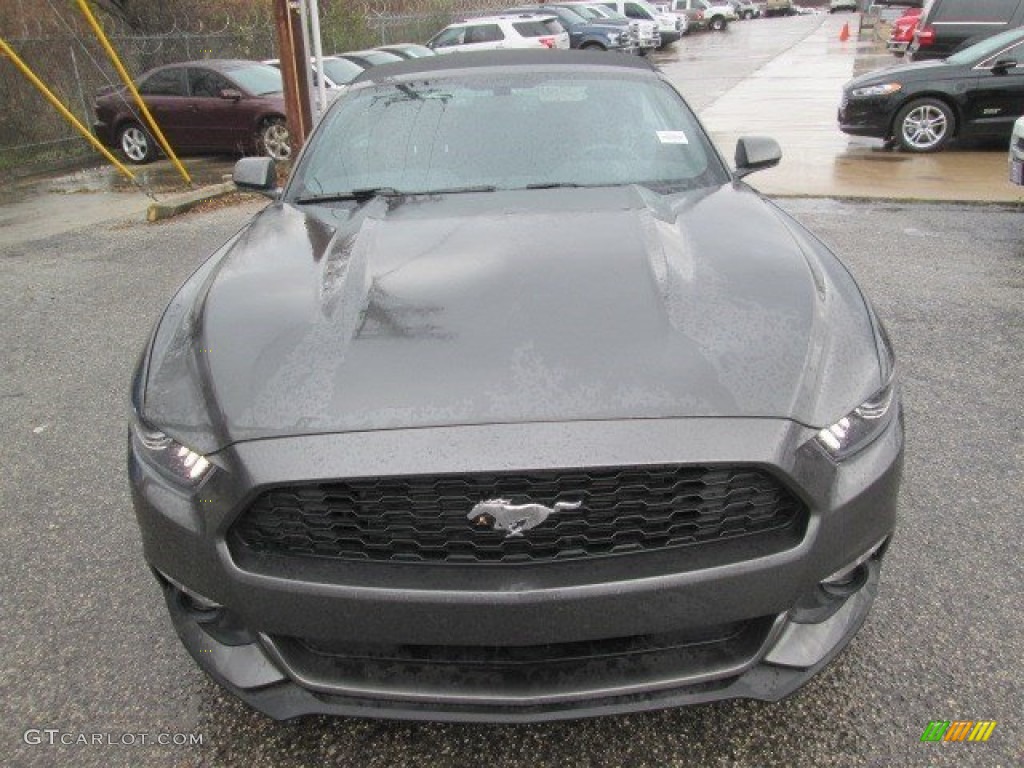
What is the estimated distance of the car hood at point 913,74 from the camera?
10133 millimetres

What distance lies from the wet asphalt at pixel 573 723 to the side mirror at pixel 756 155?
1.28 m

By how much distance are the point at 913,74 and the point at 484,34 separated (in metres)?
14.3

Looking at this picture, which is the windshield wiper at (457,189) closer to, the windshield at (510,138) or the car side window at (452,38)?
the windshield at (510,138)

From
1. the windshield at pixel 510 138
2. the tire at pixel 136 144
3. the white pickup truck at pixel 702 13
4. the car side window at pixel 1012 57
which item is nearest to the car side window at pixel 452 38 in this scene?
the tire at pixel 136 144

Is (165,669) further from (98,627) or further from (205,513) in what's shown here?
(205,513)

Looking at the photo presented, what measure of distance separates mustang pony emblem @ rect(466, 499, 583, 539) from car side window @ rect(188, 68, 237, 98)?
1293 centimetres

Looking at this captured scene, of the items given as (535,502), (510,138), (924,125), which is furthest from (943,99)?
(535,502)

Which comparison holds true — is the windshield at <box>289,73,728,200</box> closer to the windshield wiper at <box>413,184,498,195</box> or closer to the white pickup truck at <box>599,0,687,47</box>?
the windshield wiper at <box>413,184,498,195</box>

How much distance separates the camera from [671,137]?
3443 millimetres

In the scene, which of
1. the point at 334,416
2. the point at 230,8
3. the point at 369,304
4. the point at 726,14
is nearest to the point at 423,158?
the point at 369,304

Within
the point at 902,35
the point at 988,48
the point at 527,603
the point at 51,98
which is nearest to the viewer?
the point at 527,603

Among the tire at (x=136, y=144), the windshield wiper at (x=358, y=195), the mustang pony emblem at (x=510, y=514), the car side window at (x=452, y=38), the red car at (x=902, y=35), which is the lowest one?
the red car at (x=902, y=35)

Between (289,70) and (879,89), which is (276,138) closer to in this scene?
(289,70)

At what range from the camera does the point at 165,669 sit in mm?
2426
